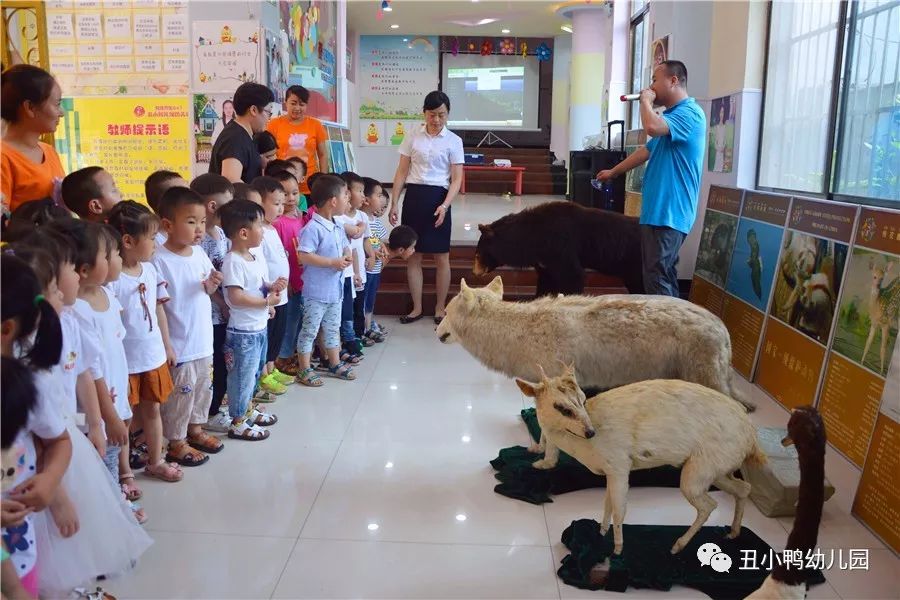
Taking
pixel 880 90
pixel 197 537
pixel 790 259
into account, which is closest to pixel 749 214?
pixel 790 259

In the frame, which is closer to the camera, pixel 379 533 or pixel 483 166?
pixel 379 533

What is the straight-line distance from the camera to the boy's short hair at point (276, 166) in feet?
13.9

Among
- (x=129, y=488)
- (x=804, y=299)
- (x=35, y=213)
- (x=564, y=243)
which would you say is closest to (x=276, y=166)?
(x=35, y=213)

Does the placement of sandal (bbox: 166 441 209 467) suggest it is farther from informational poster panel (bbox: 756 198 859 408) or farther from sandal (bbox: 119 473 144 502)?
informational poster panel (bbox: 756 198 859 408)

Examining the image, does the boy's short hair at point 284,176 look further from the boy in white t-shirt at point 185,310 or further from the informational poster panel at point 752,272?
the informational poster panel at point 752,272

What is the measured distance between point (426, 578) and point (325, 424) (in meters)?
1.52

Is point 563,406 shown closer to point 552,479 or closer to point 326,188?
point 552,479

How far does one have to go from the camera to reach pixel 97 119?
17.6ft

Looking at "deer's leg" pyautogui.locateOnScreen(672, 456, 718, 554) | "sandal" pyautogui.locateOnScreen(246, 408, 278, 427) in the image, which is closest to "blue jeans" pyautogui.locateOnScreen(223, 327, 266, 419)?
"sandal" pyautogui.locateOnScreen(246, 408, 278, 427)

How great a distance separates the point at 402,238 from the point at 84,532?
3481 millimetres

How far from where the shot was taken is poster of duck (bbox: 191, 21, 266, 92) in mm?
5180

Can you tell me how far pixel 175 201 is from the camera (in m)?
2.86

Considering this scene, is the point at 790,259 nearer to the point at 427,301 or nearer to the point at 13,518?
the point at 427,301

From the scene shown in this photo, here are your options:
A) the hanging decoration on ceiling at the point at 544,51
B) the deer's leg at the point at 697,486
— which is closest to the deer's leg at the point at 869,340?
the deer's leg at the point at 697,486
